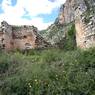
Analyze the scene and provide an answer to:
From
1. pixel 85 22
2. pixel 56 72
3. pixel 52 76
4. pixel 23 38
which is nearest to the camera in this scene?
pixel 52 76

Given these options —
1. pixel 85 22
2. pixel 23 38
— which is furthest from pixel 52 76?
pixel 23 38

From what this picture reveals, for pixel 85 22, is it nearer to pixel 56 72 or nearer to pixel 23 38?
pixel 56 72

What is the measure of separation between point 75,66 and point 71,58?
88 centimetres

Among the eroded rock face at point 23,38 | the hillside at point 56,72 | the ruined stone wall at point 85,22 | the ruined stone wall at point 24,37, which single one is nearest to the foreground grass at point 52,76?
the hillside at point 56,72

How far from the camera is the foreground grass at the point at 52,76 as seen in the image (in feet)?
36.7

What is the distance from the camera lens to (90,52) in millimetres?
13352

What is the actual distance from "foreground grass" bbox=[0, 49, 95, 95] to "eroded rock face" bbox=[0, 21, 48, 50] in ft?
28.6

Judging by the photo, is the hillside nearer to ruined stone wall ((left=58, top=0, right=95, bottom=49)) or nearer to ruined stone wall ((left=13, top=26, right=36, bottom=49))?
ruined stone wall ((left=58, top=0, right=95, bottom=49))

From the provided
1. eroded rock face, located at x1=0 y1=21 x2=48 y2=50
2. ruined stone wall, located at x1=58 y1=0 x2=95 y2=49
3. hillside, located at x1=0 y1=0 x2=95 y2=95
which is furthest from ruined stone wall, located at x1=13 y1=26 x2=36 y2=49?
hillside, located at x1=0 y1=0 x2=95 y2=95

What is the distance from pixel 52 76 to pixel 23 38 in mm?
11700

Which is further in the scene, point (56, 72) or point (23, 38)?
Answer: point (23, 38)

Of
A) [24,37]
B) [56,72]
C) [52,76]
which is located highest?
[24,37]

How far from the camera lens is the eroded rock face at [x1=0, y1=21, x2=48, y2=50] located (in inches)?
893

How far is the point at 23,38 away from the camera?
2344cm
